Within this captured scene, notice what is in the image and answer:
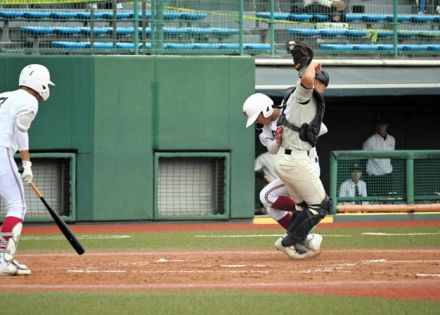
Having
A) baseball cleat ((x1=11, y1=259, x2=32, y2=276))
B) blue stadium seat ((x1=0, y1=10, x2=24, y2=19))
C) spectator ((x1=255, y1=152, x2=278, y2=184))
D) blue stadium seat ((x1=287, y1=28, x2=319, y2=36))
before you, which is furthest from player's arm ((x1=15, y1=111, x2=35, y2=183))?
blue stadium seat ((x1=287, y1=28, x2=319, y2=36))

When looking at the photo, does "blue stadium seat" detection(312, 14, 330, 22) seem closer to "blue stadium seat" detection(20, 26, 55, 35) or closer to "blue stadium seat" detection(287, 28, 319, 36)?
"blue stadium seat" detection(287, 28, 319, 36)

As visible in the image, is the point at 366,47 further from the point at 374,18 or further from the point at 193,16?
the point at 193,16

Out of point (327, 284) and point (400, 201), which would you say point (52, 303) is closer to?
point (327, 284)

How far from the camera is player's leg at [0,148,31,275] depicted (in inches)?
368

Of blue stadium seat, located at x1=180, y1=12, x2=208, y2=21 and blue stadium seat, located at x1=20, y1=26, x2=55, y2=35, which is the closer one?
blue stadium seat, located at x1=20, y1=26, x2=55, y2=35

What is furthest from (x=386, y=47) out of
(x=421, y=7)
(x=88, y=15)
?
(x=88, y=15)

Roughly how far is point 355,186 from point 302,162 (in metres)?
6.57

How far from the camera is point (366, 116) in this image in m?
20.6

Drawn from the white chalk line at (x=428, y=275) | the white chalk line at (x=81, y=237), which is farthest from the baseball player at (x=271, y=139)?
the white chalk line at (x=81, y=237)

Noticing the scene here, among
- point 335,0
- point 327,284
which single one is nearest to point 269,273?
point 327,284

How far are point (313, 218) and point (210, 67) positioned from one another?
6446mm

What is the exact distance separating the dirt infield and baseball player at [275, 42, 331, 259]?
33 cm

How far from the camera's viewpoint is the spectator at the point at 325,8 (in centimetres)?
1824

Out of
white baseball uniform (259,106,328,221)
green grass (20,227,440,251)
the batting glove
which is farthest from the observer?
green grass (20,227,440,251)
